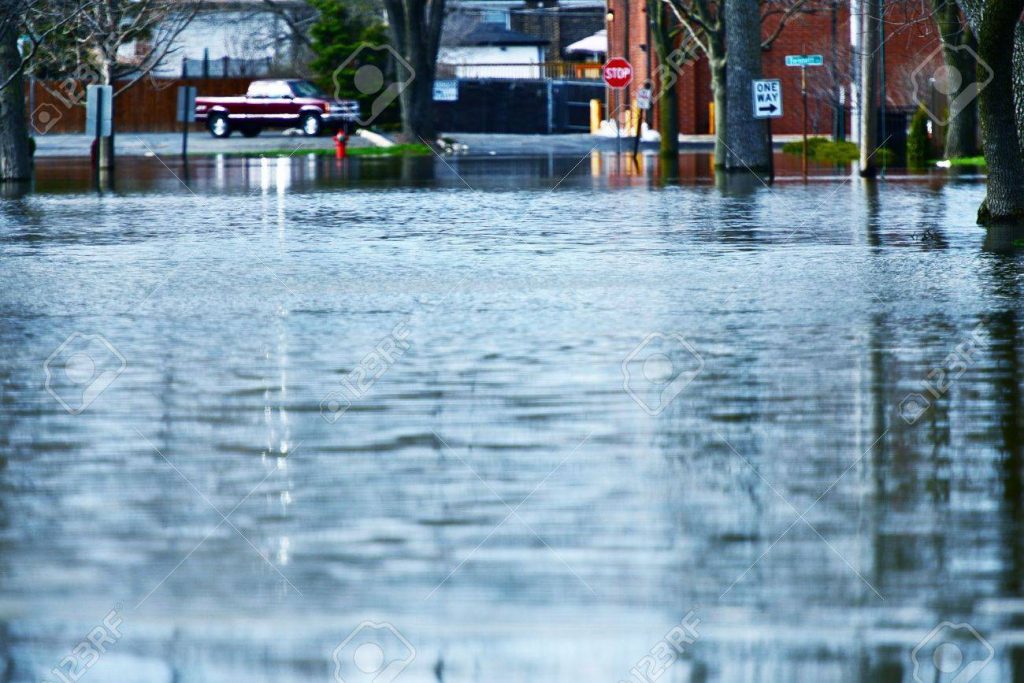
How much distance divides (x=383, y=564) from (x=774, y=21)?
65568mm

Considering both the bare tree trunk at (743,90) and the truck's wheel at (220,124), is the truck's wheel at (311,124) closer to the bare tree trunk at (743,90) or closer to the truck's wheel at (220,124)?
the truck's wheel at (220,124)

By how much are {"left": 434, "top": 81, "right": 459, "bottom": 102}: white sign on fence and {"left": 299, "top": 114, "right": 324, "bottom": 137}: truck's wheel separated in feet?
31.7

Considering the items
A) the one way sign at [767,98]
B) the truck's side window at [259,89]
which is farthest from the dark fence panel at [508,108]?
the one way sign at [767,98]

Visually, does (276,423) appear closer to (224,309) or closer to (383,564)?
(383,564)

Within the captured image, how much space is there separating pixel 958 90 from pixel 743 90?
602 cm

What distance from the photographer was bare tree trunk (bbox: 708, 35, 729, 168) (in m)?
38.3

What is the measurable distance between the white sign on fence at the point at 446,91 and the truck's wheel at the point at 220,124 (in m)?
11.0

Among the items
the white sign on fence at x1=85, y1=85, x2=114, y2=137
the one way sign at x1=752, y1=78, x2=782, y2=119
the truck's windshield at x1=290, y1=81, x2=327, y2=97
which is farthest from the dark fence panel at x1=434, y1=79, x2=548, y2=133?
the one way sign at x1=752, y1=78, x2=782, y2=119

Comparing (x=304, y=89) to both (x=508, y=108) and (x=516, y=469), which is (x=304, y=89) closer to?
(x=508, y=108)

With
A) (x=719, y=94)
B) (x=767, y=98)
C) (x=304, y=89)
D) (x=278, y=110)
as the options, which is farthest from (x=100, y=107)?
(x=304, y=89)

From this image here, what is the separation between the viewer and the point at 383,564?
6.01 meters

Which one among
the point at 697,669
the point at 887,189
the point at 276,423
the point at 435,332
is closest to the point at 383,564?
the point at 697,669

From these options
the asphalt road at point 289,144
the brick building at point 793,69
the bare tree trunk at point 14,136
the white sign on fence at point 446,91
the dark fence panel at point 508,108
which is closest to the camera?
the bare tree trunk at point 14,136

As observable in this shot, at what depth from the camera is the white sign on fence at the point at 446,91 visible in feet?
243
